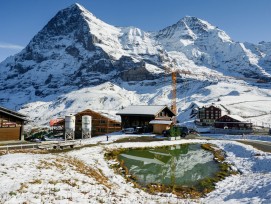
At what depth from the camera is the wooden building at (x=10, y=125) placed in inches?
1873

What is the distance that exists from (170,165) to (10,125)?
94.8 ft

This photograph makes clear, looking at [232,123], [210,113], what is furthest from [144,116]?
[210,113]

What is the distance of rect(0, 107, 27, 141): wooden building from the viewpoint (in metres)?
47.6

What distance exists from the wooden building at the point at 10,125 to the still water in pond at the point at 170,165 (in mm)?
20597

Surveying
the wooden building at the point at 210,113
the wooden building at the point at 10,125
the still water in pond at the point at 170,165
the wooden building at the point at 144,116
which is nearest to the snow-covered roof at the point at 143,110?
the wooden building at the point at 144,116

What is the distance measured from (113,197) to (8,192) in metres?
6.59

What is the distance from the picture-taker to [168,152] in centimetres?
4306

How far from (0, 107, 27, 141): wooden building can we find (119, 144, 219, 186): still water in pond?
2060 centimetres

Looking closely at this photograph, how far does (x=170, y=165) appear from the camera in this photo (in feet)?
113

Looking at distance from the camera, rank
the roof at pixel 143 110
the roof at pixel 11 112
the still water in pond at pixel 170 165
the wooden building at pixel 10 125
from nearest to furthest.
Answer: the still water in pond at pixel 170 165 → the roof at pixel 11 112 → the wooden building at pixel 10 125 → the roof at pixel 143 110

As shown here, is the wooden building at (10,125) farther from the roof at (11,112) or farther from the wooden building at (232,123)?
the wooden building at (232,123)

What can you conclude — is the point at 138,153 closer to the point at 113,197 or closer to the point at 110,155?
the point at 110,155

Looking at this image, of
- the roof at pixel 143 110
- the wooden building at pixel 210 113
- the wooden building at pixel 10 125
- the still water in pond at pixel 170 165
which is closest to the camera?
the still water in pond at pixel 170 165

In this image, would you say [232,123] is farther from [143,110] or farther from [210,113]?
[143,110]
